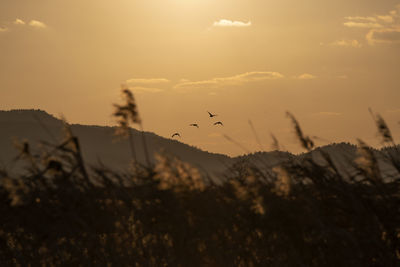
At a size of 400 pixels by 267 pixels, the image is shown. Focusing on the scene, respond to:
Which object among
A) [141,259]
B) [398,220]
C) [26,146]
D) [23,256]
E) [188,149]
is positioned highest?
[188,149]

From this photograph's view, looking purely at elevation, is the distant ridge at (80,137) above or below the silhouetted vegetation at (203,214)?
above

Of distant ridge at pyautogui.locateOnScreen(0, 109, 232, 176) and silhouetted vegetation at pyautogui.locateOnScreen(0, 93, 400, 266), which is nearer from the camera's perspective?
silhouetted vegetation at pyautogui.locateOnScreen(0, 93, 400, 266)

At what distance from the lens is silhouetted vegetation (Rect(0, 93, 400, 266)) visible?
206 inches

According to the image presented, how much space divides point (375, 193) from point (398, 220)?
1.20 ft

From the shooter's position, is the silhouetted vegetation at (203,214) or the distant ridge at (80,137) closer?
the silhouetted vegetation at (203,214)

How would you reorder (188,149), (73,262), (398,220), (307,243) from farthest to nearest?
(188,149)
(73,262)
(307,243)
(398,220)

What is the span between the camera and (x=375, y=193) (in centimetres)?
535

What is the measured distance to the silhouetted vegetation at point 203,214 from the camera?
523 cm

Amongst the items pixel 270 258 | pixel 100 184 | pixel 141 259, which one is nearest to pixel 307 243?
pixel 270 258

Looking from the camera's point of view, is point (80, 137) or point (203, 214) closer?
point (203, 214)

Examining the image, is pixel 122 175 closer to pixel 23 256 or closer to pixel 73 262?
pixel 73 262

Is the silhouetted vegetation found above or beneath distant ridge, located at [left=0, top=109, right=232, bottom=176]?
beneath

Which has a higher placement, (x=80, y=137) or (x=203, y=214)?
(x=80, y=137)

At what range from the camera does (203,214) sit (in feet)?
20.0
